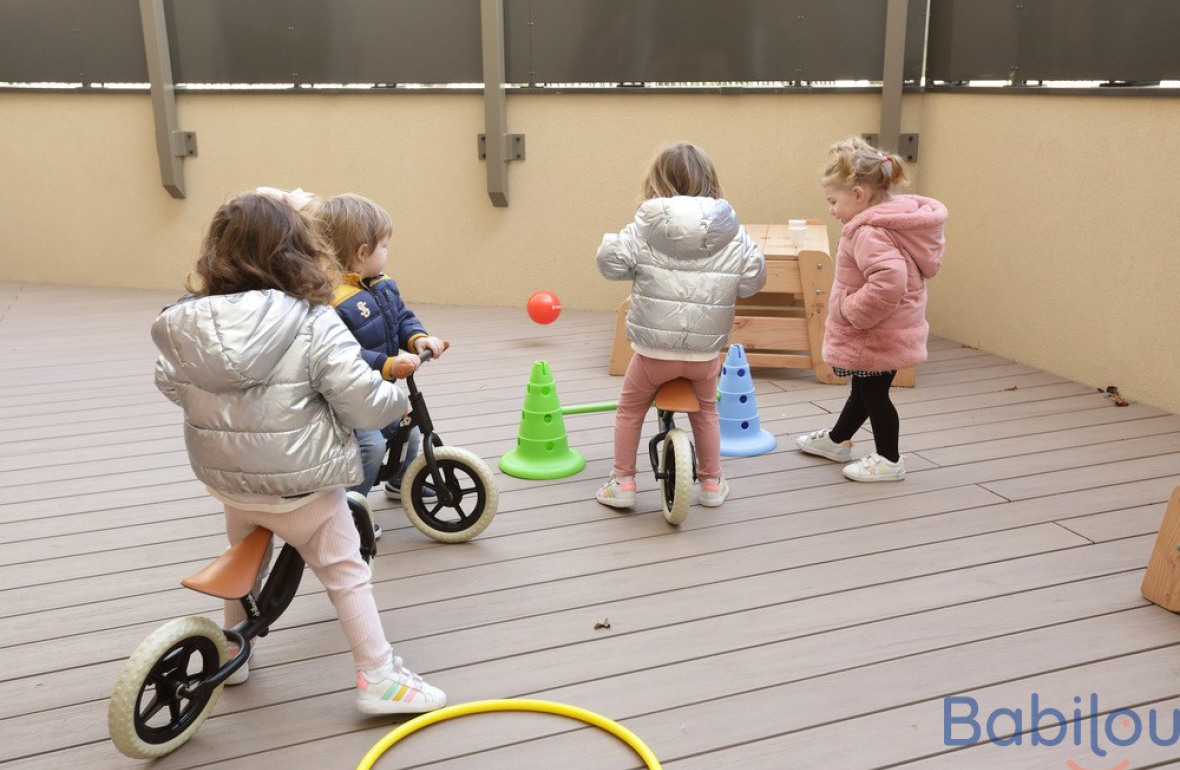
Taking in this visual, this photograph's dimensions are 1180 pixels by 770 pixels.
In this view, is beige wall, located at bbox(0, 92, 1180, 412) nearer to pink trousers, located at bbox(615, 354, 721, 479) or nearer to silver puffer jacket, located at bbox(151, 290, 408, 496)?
pink trousers, located at bbox(615, 354, 721, 479)

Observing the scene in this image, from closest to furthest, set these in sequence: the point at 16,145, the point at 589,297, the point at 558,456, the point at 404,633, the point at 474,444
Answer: the point at 404,633 < the point at 558,456 < the point at 474,444 < the point at 589,297 < the point at 16,145

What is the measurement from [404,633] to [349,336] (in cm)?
82

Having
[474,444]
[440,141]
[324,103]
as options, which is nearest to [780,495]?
[474,444]

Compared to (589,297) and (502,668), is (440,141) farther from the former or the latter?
(502,668)

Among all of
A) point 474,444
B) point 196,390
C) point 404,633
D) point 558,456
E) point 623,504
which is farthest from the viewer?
point 474,444

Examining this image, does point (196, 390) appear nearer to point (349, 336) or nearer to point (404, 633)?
point (349, 336)

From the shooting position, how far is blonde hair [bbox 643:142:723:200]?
2939 mm

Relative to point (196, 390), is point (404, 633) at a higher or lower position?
lower

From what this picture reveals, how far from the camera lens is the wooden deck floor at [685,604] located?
6.72 feet

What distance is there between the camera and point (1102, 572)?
8.85 ft

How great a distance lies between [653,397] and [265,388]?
1.44 meters

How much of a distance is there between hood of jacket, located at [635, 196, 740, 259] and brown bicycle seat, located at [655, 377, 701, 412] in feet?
1.24

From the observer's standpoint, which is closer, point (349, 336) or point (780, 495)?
point (349, 336)

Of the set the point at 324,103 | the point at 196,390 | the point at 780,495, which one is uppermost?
the point at 324,103
